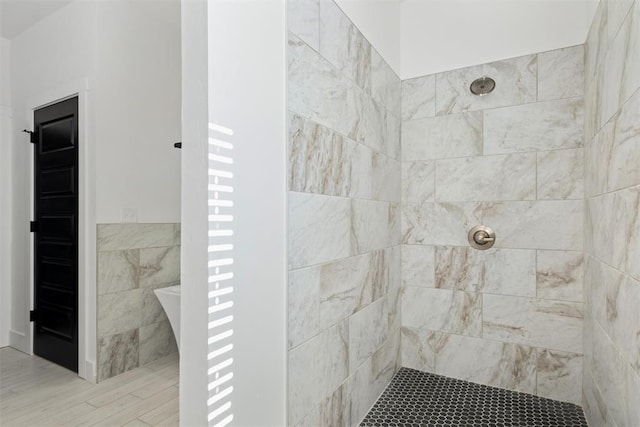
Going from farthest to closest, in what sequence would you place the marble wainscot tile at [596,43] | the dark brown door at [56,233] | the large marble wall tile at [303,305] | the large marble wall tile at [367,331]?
the dark brown door at [56,233] < the large marble wall tile at [367,331] < the marble wainscot tile at [596,43] < the large marble wall tile at [303,305]

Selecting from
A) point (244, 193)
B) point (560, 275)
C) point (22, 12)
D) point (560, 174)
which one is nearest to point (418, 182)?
point (560, 174)

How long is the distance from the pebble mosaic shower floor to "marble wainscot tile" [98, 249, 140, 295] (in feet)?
6.63

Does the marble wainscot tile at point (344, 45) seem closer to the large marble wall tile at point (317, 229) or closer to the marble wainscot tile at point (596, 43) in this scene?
the large marble wall tile at point (317, 229)

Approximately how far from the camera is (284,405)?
1350mm

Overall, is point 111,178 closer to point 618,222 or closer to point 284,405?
point 284,405

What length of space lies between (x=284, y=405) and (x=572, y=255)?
1848 mm

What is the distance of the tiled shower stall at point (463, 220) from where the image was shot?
1.40 m

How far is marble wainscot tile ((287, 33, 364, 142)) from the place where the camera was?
4.65 ft

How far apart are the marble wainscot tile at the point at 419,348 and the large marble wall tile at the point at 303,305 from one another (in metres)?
1.25

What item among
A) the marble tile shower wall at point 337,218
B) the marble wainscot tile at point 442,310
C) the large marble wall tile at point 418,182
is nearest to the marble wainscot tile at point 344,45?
the marble tile shower wall at point 337,218

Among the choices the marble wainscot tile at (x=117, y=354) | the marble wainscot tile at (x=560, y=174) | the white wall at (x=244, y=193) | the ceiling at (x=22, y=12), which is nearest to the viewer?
the white wall at (x=244, y=193)

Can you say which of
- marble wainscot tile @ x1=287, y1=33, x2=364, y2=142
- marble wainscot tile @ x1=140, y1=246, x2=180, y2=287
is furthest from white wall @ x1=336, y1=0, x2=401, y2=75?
marble wainscot tile @ x1=140, y1=246, x2=180, y2=287

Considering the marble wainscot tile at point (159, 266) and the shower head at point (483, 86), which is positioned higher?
the shower head at point (483, 86)

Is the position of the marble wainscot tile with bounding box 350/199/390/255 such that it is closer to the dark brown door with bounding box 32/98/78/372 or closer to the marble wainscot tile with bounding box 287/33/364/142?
the marble wainscot tile with bounding box 287/33/364/142
